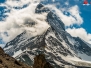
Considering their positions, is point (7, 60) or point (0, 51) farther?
point (0, 51)

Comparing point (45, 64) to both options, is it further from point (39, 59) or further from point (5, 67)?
point (5, 67)

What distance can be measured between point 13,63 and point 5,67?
757cm

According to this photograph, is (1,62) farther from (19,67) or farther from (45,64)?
(45,64)

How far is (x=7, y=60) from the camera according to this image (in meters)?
65.4

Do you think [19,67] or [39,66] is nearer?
[39,66]

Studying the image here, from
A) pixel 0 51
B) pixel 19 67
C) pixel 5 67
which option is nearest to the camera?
pixel 5 67

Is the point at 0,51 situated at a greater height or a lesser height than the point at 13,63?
greater

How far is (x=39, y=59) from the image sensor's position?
58.5m

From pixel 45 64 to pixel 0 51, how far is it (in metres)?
16.8

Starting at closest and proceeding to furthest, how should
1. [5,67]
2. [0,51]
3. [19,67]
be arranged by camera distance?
[5,67]
[19,67]
[0,51]

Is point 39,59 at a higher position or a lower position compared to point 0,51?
lower

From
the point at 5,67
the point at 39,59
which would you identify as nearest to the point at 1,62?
the point at 5,67

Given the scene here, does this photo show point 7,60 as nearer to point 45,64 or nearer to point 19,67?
point 19,67

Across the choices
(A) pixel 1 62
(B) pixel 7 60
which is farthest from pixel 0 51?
(A) pixel 1 62
